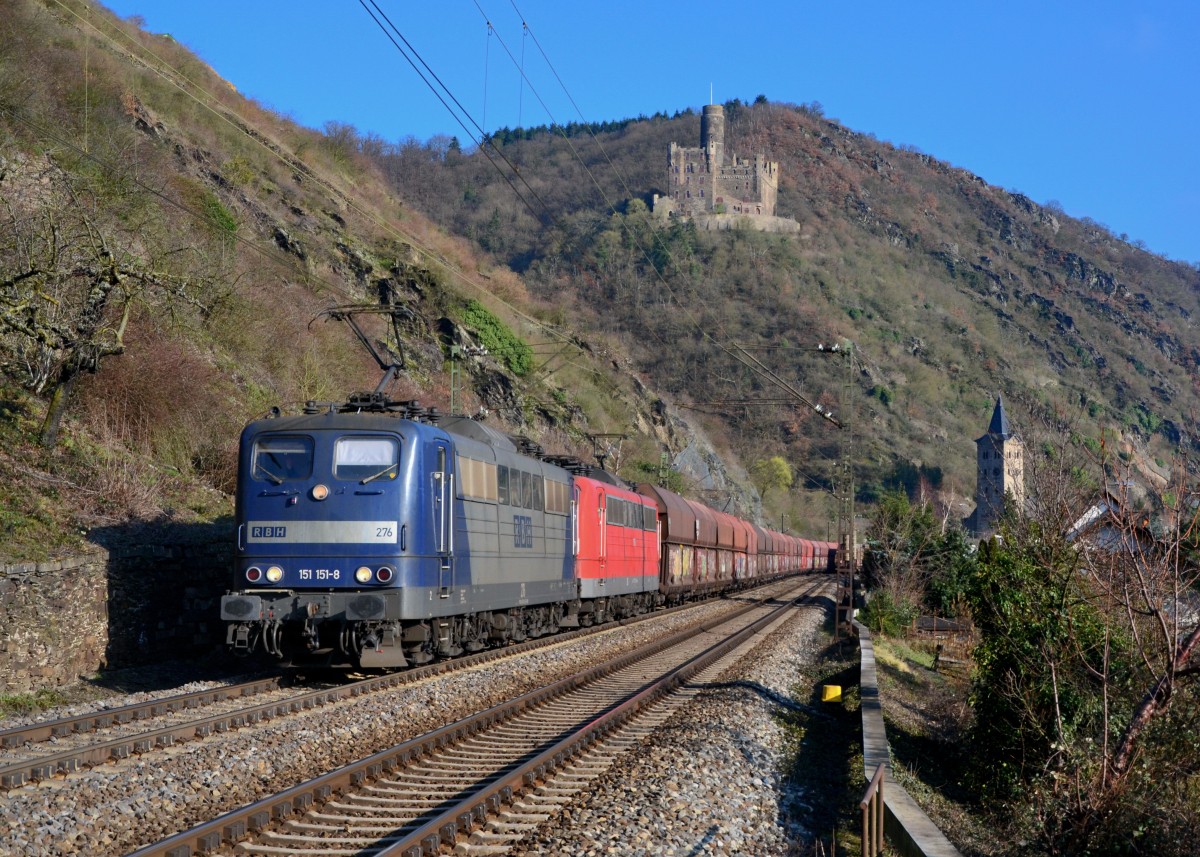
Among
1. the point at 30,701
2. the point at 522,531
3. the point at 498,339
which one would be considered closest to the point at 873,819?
the point at 30,701

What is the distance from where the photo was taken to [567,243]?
132500 mm

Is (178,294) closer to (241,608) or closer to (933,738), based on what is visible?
(241,608)

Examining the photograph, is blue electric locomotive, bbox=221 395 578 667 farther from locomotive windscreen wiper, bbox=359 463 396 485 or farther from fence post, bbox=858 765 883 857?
fence post, bbox=858 765 883 857

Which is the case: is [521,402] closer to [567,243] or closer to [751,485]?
[751,485]

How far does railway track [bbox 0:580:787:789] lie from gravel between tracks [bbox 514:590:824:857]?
3.90 m

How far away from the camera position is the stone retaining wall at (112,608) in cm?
1346

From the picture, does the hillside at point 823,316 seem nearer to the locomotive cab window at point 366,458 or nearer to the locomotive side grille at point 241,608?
the locomotive cab window at point 366,458

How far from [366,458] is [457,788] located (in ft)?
20.8

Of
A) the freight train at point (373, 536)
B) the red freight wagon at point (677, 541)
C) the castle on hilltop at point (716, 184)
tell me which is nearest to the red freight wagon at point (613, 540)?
the red freight wagon at point (677, 541)

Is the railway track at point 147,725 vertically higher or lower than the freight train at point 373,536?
lower

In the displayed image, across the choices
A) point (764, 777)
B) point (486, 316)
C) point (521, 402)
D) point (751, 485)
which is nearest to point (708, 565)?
point (521, 402)

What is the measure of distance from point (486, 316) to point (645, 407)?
68.5 feet

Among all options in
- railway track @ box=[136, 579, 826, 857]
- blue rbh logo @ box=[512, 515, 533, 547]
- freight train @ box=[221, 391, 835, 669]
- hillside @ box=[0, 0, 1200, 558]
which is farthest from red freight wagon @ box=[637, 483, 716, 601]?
railway track @ box=[136, 579, 826, 857]

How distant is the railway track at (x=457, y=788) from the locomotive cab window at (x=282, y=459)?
416 cm
